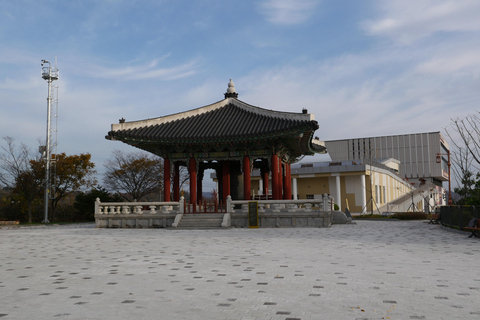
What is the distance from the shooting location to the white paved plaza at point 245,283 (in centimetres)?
584

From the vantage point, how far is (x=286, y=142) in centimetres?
2711

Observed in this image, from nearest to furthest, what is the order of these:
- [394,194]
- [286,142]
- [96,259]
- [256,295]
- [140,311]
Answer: [140,311] < [256,295] < [96,259] < [286,142] < [394,194]

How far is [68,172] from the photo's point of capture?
1726 inches

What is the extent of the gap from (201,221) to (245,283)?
1641cm

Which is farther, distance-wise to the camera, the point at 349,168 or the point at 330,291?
the point at 349,168

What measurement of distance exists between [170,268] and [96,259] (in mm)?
2943

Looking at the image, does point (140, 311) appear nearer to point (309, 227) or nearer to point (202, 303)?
point (202, 303)

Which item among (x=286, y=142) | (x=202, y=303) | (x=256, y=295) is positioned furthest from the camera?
(x=286, y=142)

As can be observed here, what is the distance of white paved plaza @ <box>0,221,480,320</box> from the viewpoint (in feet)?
19.1

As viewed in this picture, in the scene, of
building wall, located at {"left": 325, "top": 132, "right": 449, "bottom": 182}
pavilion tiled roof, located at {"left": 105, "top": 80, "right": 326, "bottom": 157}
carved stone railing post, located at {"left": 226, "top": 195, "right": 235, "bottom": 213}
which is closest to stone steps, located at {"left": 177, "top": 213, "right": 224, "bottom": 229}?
carved stone railing post, located at {"left": 226, "top": 195, "right": 235, "bottom": 213}

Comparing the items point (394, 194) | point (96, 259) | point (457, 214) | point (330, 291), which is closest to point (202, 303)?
point (330, 291)

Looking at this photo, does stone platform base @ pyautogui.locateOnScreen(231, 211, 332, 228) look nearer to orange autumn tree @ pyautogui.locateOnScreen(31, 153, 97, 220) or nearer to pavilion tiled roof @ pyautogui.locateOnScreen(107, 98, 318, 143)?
pavilion tiled roof @ pyautogui.locateOnScreen(107, 98, 318, 143)

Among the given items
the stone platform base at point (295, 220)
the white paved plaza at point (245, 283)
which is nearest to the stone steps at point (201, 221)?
the stone platform base at point (295, 220)

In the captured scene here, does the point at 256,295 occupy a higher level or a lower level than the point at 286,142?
lower
